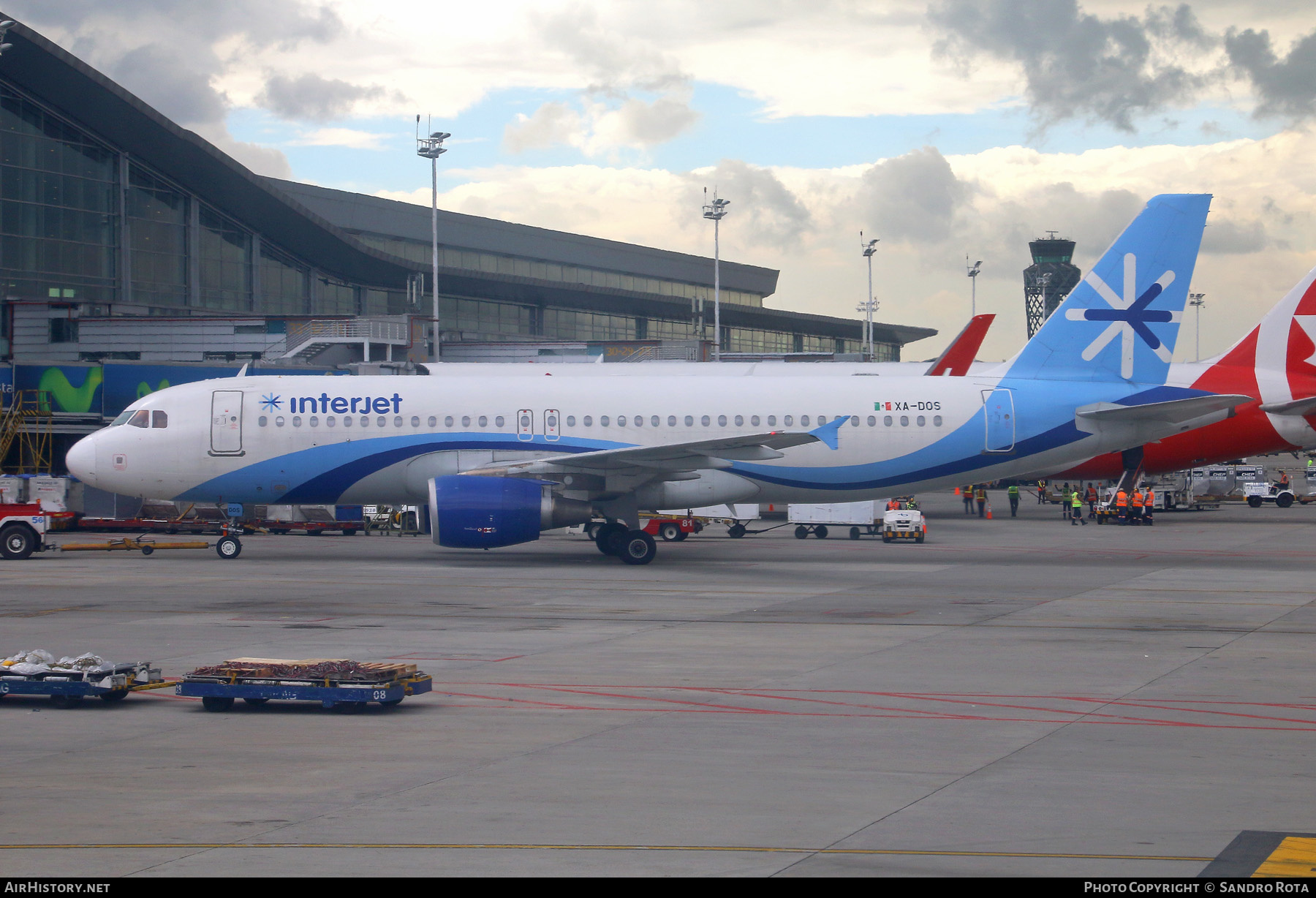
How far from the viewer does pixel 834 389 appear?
32.1 meters

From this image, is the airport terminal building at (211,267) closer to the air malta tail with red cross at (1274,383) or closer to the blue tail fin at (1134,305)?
the blue tail fin at (1134,305)

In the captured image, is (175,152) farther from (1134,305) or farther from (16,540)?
(1134,305)

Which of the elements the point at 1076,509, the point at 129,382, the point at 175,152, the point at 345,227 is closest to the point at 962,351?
the point at 1076,509

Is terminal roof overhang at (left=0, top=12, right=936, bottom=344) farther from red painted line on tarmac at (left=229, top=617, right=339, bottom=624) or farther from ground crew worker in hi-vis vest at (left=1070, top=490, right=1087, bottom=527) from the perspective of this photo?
red painted line on tarmac at (left=229, top=617, right=339, bottom=624)

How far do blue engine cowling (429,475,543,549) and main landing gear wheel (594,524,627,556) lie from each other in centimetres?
268

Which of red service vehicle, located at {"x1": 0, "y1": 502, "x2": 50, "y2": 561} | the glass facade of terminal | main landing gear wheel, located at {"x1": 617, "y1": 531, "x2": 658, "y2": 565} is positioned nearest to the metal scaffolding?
the glass facade of terminal

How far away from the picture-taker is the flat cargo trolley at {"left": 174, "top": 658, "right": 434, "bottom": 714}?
12.7 metres

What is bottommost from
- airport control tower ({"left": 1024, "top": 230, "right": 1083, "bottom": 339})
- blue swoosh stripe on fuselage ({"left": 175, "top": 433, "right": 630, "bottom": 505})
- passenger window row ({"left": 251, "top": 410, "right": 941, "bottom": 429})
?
blue swoosh stripe on fuselage ({"left": 175, "top": 433, "right": 630, "bottom": 505})

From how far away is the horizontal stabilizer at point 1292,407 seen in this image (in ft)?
149

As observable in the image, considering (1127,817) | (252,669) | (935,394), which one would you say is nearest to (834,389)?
(935,394)

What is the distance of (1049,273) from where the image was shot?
172 metres

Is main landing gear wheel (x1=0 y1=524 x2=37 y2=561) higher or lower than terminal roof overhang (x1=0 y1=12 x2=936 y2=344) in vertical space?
lower

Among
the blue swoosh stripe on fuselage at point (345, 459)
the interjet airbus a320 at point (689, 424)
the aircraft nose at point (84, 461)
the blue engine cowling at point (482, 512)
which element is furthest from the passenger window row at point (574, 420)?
the blue engine cowling at point (482, 512)

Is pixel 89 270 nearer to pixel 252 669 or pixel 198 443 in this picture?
pixel 198 443
